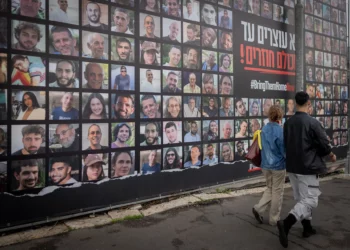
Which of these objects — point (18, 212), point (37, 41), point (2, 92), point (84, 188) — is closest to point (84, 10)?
point (37, 41)

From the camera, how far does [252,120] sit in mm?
7230

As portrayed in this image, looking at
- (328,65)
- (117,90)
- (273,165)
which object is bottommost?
(273,165)

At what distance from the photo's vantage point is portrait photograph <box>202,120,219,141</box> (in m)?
6.32

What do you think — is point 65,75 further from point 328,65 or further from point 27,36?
point 328,65

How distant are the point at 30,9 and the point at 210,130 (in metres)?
3.84

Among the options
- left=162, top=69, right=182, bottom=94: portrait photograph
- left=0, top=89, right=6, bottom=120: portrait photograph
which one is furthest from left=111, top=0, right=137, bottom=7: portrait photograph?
left=0, top=89, right=6, bottom=120: portrait photograph

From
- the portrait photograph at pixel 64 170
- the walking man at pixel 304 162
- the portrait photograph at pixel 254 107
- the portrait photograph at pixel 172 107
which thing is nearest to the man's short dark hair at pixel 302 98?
the walking man at pixel 304 162

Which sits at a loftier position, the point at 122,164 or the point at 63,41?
the point at 63,41

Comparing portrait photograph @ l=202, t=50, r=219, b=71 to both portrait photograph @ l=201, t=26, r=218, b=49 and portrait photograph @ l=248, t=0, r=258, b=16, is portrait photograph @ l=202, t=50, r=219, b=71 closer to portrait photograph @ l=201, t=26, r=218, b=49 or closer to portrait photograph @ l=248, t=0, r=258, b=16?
portrait photograph @ l=201, t=26, r=218, b=49

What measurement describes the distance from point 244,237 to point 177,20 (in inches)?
156

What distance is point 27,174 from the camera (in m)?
4.29

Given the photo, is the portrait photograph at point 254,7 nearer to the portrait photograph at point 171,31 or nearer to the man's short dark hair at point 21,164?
the portrait photograph at point 171,31

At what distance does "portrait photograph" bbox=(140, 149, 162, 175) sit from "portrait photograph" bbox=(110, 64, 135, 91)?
117 cm

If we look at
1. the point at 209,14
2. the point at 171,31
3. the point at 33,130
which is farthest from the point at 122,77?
the point at 209,14
